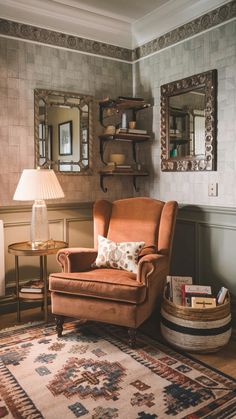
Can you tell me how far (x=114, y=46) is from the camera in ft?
11.6

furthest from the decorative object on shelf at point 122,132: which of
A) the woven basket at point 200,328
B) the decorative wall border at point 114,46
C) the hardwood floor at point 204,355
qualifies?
the woven basket at point 200,328

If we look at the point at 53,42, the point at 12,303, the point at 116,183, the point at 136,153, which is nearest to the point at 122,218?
the point at 116,183

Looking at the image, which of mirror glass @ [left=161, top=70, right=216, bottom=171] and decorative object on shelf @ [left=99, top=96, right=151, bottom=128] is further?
decorative object on shelf @ [left=99, top=96, right=151, bottom=128]

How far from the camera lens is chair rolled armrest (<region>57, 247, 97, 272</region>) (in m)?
2.75

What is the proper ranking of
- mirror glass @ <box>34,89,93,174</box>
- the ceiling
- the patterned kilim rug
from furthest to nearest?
mirror glass @ <box>34,89,93,174</box> → the ceiling → the patterned kilim rug

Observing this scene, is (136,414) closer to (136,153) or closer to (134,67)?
(136,153)

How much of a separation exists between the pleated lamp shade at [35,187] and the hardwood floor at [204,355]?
0.98 metres

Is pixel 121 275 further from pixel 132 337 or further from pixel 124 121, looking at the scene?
pixel 124 121

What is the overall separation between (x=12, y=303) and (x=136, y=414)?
1731 millimetres

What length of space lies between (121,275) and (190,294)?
488 mm

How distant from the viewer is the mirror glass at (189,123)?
2852mm

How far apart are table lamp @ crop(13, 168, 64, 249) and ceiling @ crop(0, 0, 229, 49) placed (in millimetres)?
1290

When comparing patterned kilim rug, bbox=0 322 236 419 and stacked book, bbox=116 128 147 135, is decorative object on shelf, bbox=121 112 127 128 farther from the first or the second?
patterned kilim rug, bbox=0 322 236 419

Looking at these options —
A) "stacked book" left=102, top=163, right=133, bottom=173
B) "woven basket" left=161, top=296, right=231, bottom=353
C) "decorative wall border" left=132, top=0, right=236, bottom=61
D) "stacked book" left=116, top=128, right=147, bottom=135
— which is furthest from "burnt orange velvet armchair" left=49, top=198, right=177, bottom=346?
"decorative wall border" left=132, top=0, right=236, bottom=61
